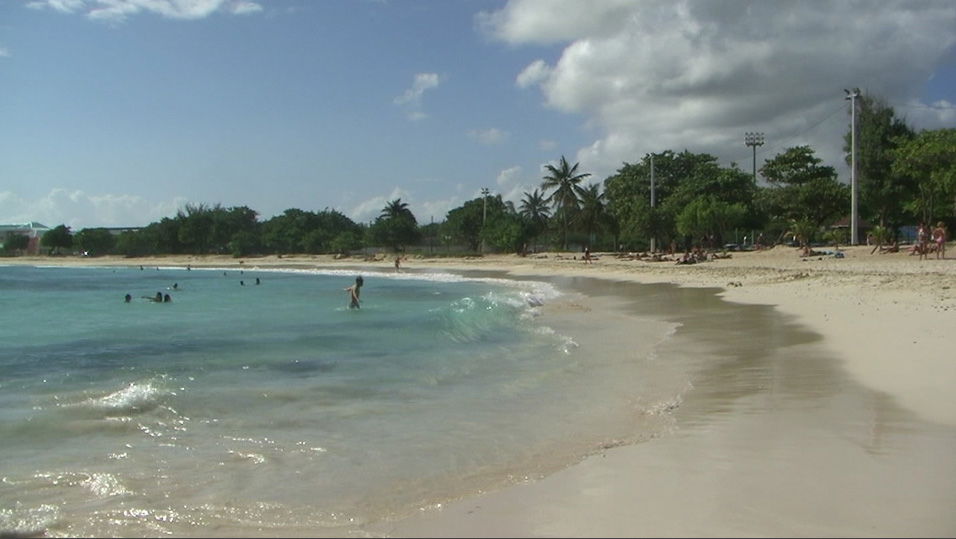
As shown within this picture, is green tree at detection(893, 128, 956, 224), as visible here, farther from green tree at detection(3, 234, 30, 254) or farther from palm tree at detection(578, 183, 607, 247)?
green tree at detection(3, 234, 30, 254)

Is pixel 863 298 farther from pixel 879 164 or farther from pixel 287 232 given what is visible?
pixel 287 232

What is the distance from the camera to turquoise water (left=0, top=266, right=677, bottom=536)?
5660mm

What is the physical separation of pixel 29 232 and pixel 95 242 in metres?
45.0

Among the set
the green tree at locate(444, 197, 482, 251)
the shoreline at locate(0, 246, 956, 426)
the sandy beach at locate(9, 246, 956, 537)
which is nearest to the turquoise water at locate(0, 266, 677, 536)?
the sandy beach at locate(9, 246, 956, 537)

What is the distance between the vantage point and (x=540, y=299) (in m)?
27.1

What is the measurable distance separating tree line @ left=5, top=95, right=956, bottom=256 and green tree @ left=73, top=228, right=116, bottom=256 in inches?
5.7

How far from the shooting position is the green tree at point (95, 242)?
110062 mm

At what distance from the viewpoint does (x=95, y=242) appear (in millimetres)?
110438

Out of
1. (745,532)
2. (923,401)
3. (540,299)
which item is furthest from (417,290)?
(745,532)

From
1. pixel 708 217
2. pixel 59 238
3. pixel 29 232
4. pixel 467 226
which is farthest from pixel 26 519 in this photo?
pixel 29 232

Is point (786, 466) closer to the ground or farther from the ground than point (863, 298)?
closer to the ground

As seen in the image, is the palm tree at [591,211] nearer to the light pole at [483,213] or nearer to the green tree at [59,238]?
the light pole at [483,213]

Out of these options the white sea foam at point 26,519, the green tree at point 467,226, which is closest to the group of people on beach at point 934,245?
the white sea foam at point 26,519

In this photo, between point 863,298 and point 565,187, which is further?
point 565,187
